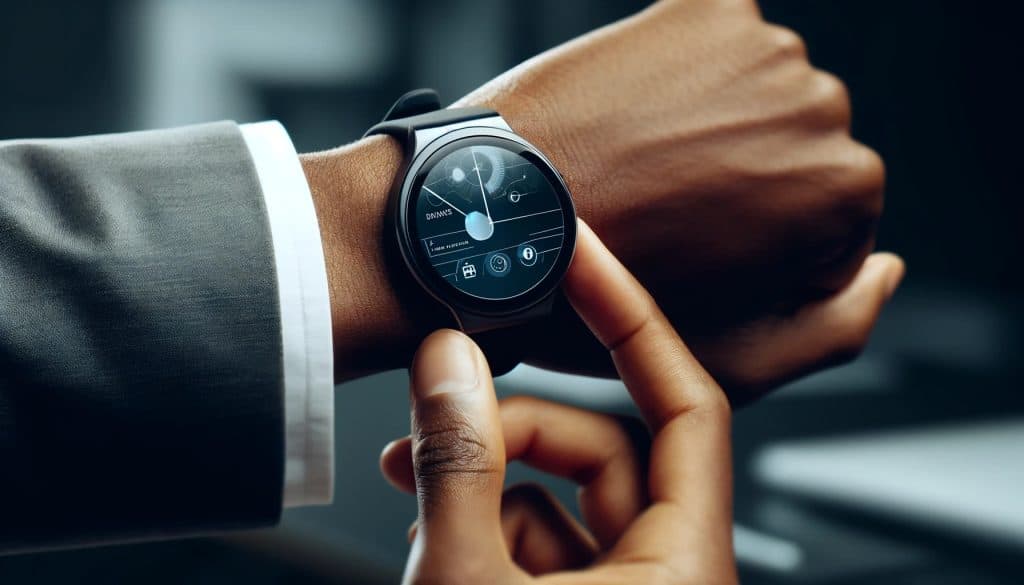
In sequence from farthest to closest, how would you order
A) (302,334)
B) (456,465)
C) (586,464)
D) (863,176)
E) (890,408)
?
(890,408), (863,176), (586,464), (302,334), (456,465)

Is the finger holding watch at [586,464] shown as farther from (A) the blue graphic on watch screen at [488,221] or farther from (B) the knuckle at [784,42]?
(B) the knuckle at [784,42]

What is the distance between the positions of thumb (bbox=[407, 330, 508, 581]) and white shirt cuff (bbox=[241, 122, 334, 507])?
108 mm

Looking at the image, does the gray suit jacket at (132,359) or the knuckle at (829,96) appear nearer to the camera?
the gray suit jacket at (132,359)

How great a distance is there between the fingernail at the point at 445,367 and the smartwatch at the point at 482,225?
10 cm

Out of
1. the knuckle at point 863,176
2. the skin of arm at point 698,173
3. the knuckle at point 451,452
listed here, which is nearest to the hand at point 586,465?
the knuckle at point 451,452

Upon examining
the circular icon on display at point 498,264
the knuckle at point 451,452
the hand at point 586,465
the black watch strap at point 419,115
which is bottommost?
the hand at point 586,465

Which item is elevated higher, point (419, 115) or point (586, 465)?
point (419, 115)

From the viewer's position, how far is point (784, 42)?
86 cm

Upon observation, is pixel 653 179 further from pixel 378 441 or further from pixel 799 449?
pixel 378 441

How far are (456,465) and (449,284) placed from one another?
0.62ft

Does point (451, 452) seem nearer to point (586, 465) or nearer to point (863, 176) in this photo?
point (586, 465)

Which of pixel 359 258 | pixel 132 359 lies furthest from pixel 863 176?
pixel 132 359

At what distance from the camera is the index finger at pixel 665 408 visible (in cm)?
58

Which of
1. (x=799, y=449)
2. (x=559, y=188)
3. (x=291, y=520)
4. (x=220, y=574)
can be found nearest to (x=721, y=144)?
(x=559, y=188)
